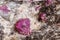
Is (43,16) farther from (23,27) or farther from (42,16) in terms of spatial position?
(23,27)

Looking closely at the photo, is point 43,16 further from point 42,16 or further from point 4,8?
point 4,8

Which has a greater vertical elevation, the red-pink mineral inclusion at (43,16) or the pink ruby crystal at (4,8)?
the pink ruby crystal at (4,8)

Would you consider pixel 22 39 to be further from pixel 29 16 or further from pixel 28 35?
pixel 29 16

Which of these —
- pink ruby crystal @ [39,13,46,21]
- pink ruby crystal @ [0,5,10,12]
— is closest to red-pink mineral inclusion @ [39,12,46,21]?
pink ruby crystal @ [39,13,46,21]

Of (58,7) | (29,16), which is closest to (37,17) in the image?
(29,16)

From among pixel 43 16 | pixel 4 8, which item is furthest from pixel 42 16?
pixel 4 8

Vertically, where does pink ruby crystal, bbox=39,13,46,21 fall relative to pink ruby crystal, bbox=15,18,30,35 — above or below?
above

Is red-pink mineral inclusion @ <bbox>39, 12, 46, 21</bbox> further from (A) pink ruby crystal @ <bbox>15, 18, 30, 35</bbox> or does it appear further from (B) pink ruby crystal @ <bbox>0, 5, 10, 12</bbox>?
(B) pink ruby crystal @ <bbox>0, 5, 10, 12</bbox>

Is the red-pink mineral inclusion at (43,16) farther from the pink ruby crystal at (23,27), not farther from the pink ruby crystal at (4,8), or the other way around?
the pink ruby crystal at (4,8)

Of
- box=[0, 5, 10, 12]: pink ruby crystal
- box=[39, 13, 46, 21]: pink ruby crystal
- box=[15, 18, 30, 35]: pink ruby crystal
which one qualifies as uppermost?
box=[0, 5, 10, 12]: pink ruby crystal

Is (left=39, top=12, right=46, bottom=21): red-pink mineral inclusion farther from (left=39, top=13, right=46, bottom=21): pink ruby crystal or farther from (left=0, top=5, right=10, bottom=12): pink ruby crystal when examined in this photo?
(left=0, top=5, right=10, bottom=12): pink ruby crystal

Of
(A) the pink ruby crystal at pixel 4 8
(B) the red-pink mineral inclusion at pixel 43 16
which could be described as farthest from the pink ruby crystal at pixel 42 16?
(A) the pink ruby crystal at pixel 4 8
